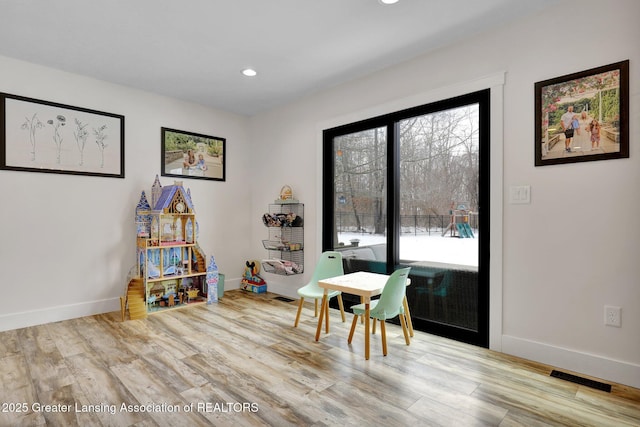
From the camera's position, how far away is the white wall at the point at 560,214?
7.20 ft

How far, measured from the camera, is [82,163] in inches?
145

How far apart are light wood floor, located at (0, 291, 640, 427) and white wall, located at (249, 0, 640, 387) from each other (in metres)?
0.26

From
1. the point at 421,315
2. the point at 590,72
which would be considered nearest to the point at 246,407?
the point at 421,315

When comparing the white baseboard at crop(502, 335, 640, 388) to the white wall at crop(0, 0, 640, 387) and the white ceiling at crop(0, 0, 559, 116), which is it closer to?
the white wall at crop(0, 0, 640, 387)

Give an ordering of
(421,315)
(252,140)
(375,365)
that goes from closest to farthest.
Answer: (375,365), (421,315), (252,140)

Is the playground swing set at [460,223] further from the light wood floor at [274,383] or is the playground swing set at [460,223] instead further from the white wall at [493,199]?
the light wood floor at [274,383]

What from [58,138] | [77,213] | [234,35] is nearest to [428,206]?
[234,35]

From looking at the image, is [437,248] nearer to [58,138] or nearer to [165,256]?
[165,256]

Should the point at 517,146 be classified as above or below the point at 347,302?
above

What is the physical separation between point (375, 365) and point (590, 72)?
2491 mm

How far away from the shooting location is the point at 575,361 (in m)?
2.37

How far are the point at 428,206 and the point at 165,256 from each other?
302cm

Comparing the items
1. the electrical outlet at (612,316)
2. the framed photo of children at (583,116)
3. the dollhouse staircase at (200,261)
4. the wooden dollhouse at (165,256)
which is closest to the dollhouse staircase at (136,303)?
the wooden dollhouse at (165,256)

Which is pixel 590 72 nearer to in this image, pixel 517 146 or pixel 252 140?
pixel 517 146
